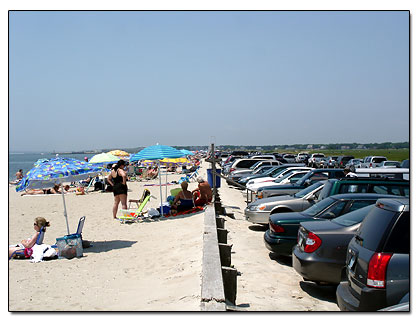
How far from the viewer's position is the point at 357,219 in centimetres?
664

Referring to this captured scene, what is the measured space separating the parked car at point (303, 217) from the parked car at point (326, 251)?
128 cm

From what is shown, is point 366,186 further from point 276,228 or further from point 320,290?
point 320,290

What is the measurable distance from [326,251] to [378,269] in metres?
2.22

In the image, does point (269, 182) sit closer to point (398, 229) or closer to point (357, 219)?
point (357, 219)

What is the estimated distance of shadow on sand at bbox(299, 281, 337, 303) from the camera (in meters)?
6.66

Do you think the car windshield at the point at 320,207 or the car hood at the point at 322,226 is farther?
the car windshield at the point at 320,207

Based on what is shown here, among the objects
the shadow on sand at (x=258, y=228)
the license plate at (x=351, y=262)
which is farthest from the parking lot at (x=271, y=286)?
the shadow on sand at (x=258, y=228)

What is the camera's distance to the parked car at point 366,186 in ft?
32.4

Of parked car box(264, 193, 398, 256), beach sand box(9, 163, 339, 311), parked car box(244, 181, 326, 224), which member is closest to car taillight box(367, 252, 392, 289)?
beach sand box(9, 163, 339, 311)

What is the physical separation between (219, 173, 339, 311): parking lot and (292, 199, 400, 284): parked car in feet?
1.24

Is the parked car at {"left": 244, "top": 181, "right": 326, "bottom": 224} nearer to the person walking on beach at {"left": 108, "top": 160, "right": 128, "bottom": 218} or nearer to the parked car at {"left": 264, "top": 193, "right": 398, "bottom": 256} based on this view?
the parked car at {"left": 264, "top": 193, "right": 398, "bottom": 256}

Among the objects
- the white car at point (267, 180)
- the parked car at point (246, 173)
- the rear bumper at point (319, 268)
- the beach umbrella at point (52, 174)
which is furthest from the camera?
the parked car at point (246, 173)

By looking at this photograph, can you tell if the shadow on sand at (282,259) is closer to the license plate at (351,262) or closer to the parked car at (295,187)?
the license plate at (351,262)

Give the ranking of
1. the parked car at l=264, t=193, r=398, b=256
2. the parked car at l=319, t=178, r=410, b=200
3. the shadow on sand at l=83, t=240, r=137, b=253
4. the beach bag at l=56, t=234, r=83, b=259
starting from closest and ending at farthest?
the parked car at l=264, t=193, r=398, b=256
the beach bag at l=56, t=234, r=83, b=259
the parked car at l=319, t=178, r=410, b=200
the shadow on sand at l=83, t=240, r=137, b=253
